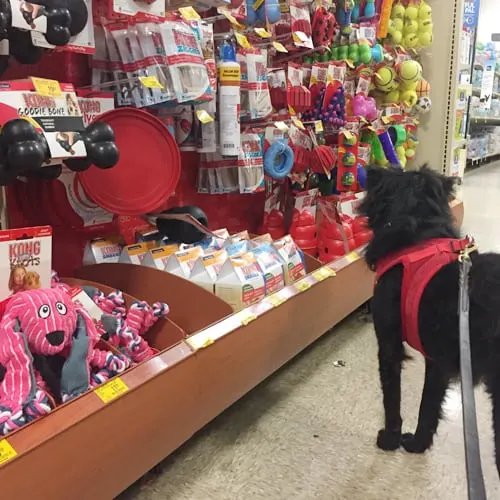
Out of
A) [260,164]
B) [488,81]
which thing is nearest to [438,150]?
[260,164]

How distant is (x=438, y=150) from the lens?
3.76 meters

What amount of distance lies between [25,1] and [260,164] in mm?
1201

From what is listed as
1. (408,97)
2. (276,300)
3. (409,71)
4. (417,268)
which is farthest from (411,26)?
(417,268)

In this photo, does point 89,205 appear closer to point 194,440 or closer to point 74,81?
point 74,81

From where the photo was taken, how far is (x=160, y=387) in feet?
4.34

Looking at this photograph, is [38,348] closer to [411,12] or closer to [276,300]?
[276,300]

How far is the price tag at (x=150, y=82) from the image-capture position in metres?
1.59

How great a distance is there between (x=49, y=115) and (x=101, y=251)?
63 cm

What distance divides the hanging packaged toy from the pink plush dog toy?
2.57 ft

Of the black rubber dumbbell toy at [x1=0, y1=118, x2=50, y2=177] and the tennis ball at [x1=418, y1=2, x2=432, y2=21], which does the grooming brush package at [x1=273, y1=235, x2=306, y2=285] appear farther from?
the tennis ball at [x1=418, y1=2, x2=432, y2=21]

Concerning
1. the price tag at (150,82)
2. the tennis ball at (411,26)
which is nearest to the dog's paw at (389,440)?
the price tag at (150,82)

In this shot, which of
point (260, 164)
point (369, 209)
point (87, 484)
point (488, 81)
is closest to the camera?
point (87, 484)

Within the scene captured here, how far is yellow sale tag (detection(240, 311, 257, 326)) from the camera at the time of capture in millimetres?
1617

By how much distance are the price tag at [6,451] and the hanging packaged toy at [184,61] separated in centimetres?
110
